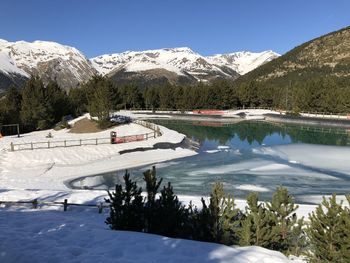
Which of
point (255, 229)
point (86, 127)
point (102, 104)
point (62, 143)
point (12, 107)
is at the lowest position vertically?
point (62, 143)

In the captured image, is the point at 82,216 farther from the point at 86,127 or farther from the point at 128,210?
the point at 86,127

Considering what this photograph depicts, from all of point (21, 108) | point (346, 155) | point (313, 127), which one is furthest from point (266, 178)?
point (21, 108)

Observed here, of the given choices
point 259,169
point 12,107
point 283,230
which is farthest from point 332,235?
point 12,107

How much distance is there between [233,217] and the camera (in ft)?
44.2

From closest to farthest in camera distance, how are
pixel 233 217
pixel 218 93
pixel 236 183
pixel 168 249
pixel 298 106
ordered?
pixel 168 249 < pixel 233 217 < pixel 236 183 < pixel 298 106 < pixel 218 93

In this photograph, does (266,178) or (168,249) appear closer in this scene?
(168,249)

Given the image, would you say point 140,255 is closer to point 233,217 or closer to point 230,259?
point 230,259

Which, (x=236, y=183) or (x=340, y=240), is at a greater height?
(x=340, y=240)

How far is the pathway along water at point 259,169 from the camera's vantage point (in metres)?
27.8

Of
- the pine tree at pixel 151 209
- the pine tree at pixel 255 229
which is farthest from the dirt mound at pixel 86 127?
the pine tree at pixel 255 229

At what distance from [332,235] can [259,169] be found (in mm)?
23857

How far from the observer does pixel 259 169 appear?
3416cm

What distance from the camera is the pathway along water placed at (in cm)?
2783

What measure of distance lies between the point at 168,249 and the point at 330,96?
95.0 metres
